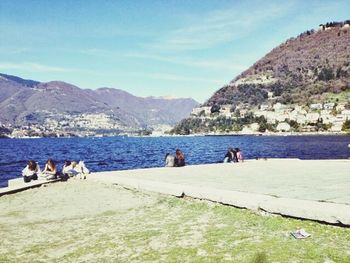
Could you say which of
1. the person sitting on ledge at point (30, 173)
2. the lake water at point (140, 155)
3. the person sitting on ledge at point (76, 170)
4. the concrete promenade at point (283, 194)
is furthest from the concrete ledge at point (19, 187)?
the lake water at point (140, 155)

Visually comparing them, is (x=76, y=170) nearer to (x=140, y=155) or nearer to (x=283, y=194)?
(x=283, y=194)

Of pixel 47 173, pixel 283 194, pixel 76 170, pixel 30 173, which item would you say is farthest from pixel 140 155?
pixel 283 194

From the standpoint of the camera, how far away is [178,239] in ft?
26.3

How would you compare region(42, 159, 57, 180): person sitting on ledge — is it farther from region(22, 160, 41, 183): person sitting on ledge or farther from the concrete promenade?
the concrete promenade

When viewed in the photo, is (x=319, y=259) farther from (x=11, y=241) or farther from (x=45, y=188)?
(x=45, y=188)

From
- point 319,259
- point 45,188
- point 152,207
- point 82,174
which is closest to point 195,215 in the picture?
point 152,207

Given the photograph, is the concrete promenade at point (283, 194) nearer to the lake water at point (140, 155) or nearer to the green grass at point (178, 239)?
the green grass at point (178, 239)

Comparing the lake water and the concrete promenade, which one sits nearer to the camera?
the concrete promenade

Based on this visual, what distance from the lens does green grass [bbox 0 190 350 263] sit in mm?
6965

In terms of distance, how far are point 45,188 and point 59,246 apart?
9.23 meters

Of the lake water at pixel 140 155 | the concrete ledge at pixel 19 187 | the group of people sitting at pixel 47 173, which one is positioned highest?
the group of people sitting at pixel 47 173

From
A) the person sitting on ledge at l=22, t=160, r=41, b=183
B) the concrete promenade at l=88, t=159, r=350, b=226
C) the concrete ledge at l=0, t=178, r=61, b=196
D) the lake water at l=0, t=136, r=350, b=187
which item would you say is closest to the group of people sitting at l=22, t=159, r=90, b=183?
the person sitting on ledge at l=22, t=160, r=41, b=183

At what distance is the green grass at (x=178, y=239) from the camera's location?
6.96m

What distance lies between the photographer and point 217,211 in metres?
10.4
